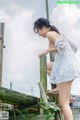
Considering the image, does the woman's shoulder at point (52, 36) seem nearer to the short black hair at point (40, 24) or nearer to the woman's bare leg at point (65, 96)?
the short black hair at point (40, 24)

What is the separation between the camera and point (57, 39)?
4660 mm

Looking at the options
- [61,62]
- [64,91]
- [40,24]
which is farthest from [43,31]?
[64,91]

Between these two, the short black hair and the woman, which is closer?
the woman

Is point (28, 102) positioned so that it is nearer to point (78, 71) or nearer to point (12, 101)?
point (12, 101)

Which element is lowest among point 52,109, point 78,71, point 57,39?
point 52,109

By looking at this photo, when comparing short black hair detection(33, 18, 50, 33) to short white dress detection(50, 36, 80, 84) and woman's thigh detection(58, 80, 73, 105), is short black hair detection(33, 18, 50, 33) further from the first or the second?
woman's thigh detection(58, 80, 73, 105)

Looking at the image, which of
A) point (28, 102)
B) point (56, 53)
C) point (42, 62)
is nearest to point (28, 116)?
point (28, 102)

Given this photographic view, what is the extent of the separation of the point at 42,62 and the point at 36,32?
708 millimetres

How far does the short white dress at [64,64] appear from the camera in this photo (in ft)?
15.1

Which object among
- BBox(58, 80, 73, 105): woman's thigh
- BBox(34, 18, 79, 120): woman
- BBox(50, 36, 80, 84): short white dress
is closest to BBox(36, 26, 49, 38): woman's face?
BBox(34, 18, 79, 120): woman

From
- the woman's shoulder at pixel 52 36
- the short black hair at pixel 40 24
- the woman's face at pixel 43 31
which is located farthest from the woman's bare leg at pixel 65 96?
the short black hair at pixel 40 24

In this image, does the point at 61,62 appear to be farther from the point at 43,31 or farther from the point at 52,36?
the point at 43,31

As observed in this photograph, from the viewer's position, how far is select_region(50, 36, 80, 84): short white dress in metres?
4.59

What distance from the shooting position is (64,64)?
4.64 metres
